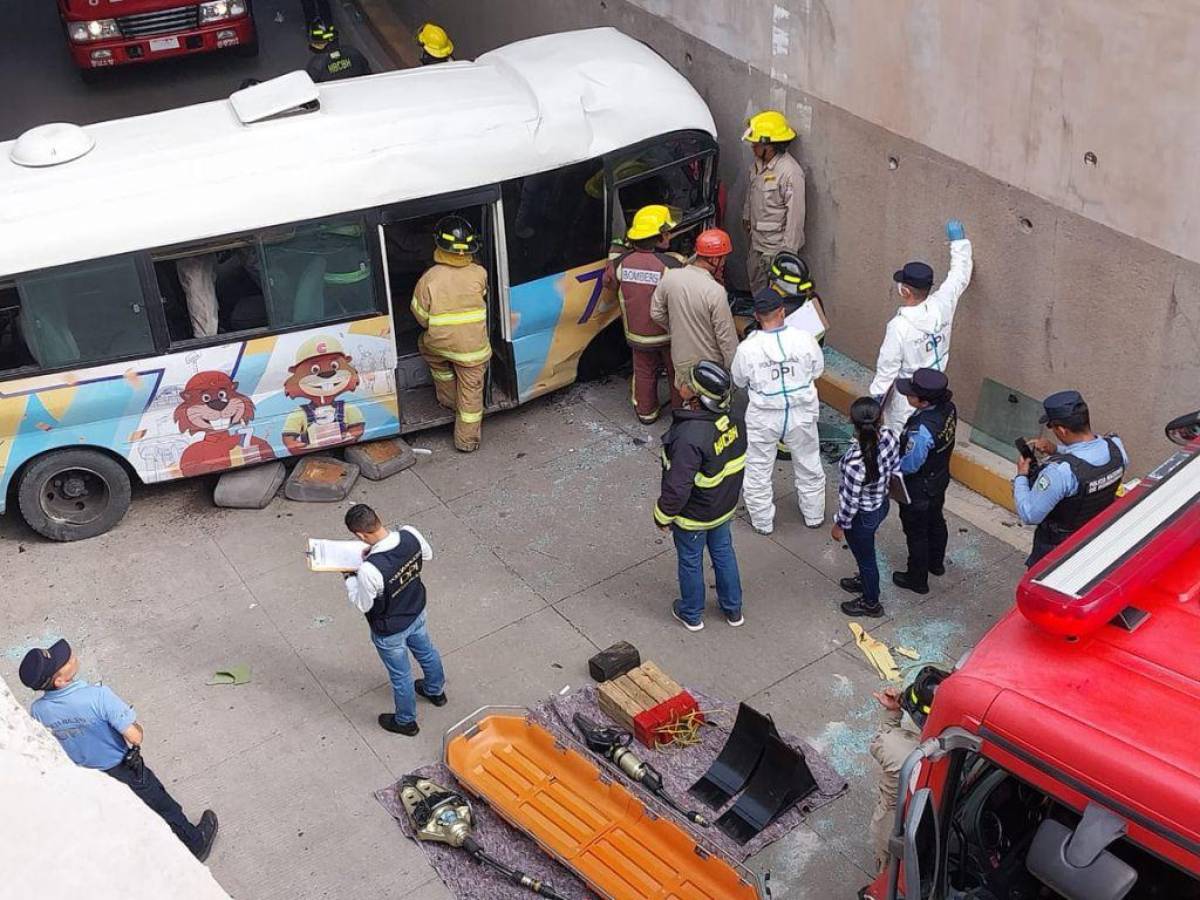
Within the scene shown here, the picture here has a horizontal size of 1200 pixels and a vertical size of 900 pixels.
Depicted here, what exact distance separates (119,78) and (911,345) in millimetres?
11207

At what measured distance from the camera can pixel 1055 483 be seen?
6945 millimetres

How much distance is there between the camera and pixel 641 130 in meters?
9.87

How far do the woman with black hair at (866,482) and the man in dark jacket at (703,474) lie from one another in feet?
2.10

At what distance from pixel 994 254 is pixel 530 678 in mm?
4122

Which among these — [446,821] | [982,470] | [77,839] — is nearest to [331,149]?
[446,821]

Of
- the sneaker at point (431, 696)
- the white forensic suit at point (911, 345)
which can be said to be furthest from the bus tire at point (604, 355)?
the sneaker at point (431, 696)

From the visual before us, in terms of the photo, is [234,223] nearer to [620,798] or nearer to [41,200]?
[41,200]

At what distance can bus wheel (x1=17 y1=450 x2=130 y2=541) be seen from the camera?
8969mm

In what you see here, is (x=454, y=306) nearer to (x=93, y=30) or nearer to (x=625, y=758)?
(x=625, y=758)

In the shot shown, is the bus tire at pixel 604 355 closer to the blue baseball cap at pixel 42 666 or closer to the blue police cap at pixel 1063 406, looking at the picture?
the blue police cap at pixel 1063 406

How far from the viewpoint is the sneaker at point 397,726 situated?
754 centimetres

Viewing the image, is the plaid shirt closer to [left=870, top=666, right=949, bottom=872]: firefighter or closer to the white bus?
[left=870, top=666, right=949, bottom=872]: firefighter

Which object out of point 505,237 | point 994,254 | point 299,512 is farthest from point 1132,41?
point 299,512

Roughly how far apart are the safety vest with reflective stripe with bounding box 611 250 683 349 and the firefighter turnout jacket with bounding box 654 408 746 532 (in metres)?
2.23
